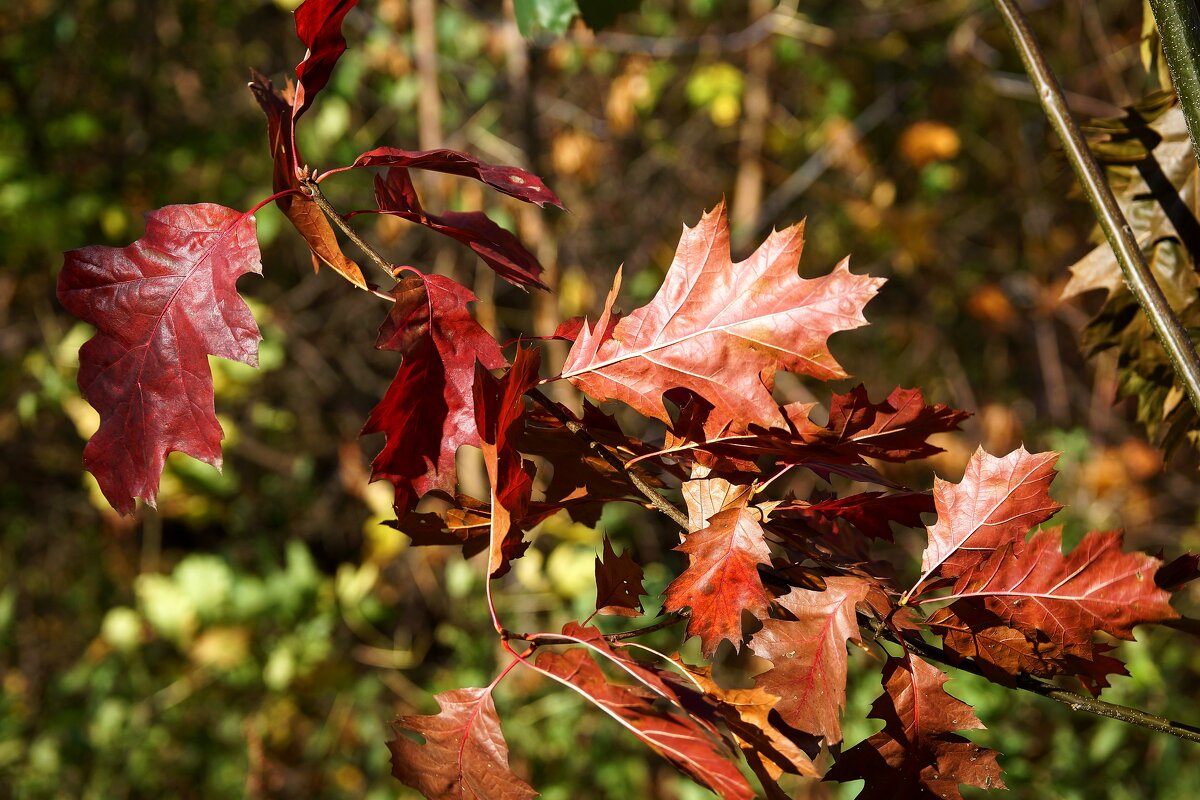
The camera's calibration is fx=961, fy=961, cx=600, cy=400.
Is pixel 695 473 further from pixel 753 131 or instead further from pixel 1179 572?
pixel 753 131

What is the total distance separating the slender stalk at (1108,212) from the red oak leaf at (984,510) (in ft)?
0.34

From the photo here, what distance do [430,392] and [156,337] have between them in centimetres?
17

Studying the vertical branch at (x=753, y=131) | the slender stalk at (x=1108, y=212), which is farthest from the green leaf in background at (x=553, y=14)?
the vertical branch at (x=753, y=131)

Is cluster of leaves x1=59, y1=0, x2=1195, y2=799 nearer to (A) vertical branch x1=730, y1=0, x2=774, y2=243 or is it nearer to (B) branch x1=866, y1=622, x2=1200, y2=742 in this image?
(B) branch x1=866, y1=622, x2=1200, y2=742

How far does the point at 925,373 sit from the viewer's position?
163 inches

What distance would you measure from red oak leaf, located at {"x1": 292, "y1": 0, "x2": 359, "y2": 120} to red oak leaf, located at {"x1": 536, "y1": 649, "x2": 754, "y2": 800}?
15.0 inches

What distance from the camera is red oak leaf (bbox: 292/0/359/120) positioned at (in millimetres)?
587

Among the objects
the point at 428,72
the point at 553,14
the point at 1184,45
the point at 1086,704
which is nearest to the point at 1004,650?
the point at 1086,704

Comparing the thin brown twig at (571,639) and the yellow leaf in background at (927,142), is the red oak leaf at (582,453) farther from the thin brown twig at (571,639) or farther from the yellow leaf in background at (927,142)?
the yellow leaf in background at (927,142)

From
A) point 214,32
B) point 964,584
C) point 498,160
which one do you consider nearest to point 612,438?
point 964,584

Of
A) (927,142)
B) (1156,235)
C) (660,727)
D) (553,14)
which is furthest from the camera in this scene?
(927,142)

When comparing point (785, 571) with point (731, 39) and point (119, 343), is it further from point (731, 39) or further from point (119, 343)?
point (731, 39)

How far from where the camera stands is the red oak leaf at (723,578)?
55 cm

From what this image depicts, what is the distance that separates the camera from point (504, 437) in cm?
53
